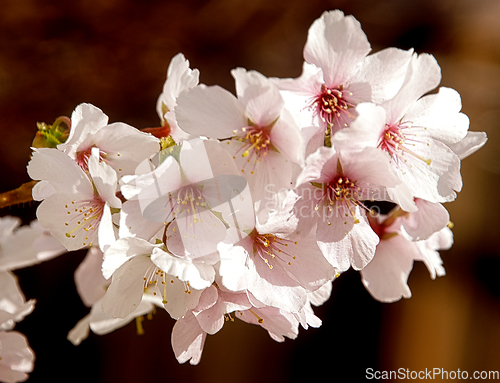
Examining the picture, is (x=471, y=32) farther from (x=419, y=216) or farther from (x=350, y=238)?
(x=350, y=238)

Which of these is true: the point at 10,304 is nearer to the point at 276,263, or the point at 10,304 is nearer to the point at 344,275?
the point at 276,263

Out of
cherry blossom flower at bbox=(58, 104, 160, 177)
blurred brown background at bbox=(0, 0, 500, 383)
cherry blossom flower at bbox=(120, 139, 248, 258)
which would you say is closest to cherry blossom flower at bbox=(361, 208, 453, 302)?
cherry blossom flower at bbox=(120, 139, 248, 258)

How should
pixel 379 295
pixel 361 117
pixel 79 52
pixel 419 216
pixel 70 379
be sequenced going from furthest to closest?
1. pixel 70 379
2. pixel 79 52
3. pixel 379 295
4. pixel 419 216
5. pixel 361 117

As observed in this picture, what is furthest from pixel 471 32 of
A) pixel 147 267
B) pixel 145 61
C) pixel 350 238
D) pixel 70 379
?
pixel 70 379

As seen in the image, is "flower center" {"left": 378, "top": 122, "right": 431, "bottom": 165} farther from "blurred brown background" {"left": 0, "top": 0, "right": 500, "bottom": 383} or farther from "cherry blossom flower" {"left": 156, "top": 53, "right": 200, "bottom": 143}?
"blurred brown background" {"left": 0, "top": 0, "right": 500, "bottom": 383}

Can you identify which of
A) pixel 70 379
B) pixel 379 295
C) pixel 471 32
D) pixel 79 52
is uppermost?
pixel 471 32

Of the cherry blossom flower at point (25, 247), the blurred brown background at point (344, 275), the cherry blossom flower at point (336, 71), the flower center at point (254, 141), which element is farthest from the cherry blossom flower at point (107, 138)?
the blurred brown background at point (344, 275)

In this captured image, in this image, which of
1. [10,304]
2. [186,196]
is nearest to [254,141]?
[186,196]
